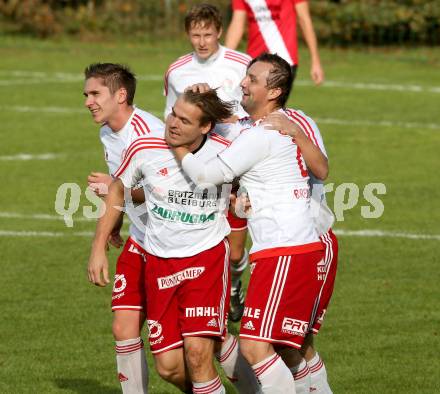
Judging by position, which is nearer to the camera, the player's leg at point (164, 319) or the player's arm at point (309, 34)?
the player's leg at point (164, 319)

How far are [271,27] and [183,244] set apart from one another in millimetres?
6935

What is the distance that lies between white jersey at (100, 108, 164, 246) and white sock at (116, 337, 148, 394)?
63 cm

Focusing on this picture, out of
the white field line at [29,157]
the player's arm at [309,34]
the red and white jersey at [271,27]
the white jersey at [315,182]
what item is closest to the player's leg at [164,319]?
the white jersey at [315,182]

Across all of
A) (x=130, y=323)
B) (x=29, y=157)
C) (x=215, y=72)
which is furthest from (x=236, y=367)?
(x=29, y=157)

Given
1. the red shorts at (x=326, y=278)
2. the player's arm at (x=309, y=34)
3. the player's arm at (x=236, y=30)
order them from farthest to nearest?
the player's arm at (x=309, y=34)
the player's arm at (x=236, y=30)
the red shorts at (x=326, y=278)

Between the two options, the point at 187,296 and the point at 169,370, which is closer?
the point at 187,296

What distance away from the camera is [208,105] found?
7.27 m

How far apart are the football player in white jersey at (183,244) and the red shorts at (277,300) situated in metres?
0.32

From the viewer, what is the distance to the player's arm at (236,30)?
13.4 metres

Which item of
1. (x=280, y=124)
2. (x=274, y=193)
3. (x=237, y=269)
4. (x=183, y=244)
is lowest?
(x=237, y=269)

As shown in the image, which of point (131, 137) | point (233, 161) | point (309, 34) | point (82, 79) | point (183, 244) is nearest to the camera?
point (233, 161)

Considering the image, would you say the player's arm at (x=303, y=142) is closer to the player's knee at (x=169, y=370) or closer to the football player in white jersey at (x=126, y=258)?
the football player in white jersey at (x=126, y=258)

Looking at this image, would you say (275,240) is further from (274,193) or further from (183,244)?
(183,244)

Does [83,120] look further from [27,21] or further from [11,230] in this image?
[27,21]
